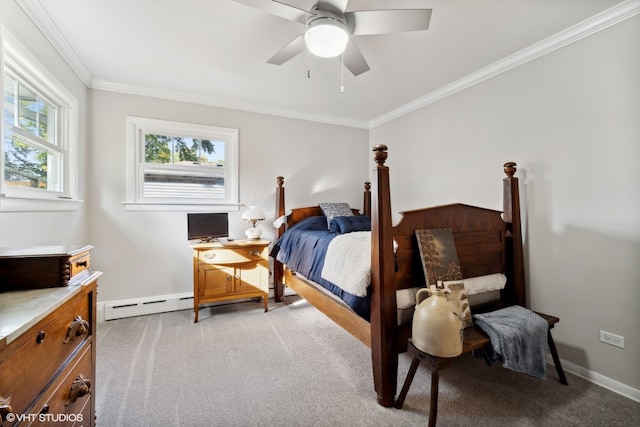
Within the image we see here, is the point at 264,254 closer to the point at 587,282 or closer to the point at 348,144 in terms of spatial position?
the point at 348,144

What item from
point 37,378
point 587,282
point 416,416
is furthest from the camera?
point 587,282

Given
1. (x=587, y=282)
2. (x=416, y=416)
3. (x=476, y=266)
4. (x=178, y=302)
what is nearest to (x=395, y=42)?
(x=476, y=266)

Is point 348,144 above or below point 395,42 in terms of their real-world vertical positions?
below

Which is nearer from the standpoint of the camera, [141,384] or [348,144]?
[141,384]

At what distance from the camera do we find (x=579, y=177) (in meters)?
2.04

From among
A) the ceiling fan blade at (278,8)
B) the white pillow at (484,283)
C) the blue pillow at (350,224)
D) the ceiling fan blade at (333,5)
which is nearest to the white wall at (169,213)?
the blue pillow at (350,224)

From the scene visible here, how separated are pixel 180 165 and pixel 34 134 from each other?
1.32 meters

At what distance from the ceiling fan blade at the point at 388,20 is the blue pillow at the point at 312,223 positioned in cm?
209

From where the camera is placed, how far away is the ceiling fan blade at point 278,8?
1473 millimetres

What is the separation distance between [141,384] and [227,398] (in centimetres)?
63

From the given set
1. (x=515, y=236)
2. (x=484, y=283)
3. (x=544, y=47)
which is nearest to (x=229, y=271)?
(x=484, y=283)

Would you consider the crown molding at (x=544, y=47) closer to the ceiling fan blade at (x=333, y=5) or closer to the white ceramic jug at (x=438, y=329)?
the ceiling fan blade at (x=333, y=5)

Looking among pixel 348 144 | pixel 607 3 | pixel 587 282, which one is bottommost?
pixel 587 282

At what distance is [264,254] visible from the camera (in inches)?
125
